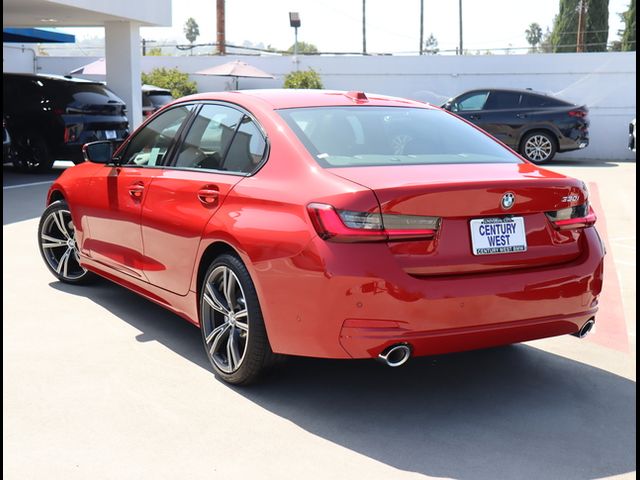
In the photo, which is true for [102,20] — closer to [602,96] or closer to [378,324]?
[602,96]

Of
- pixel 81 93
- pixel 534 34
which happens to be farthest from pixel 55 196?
pixel 534 34

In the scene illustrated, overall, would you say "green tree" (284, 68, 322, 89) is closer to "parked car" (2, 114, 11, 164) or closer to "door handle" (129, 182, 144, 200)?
"parked car" (2, 114, 11, 164)

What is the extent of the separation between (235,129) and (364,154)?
2.75 ft

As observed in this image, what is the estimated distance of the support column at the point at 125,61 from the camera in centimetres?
1969

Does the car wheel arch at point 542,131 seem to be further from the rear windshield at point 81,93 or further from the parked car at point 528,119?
the rear windshield at point 81,93

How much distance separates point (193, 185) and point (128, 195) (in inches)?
33.6

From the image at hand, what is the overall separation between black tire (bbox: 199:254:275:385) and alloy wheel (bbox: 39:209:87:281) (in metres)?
→ 2.24

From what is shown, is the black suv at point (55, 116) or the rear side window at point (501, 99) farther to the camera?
the rear side window at point (501, 99)

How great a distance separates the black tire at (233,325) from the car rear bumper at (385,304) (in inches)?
4.6

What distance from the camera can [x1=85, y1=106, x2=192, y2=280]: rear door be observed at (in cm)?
539

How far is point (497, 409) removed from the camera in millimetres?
4246

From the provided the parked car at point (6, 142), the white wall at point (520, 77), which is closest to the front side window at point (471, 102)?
the white wall at point (520, 77)

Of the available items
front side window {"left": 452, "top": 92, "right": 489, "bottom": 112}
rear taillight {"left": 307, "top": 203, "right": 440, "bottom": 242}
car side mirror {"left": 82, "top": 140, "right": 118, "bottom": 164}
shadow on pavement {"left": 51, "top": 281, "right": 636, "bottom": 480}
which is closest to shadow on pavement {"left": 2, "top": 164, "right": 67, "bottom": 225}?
car side mirror {"left": 82, "top": 140, "right": 118, "bottom": 164}

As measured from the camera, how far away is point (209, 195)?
4637 mm
